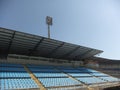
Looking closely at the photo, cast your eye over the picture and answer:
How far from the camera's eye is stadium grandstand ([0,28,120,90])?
15.5 m

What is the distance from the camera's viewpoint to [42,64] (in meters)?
25.7

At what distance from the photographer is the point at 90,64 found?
3297 cm

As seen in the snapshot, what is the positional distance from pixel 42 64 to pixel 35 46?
16.1 ft

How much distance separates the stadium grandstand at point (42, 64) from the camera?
50.9 feet

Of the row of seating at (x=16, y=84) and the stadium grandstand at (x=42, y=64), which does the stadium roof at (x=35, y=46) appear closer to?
the stadium grandstand at (x=42, y=64)

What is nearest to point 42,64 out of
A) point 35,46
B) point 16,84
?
point 35,46

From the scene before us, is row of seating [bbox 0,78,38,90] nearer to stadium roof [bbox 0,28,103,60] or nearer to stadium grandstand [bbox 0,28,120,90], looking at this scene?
stadium grandstand [bbox 0,28,120,90]

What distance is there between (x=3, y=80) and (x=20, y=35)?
6305 mm

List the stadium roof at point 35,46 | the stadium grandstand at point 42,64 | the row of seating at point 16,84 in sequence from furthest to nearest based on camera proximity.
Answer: the stadium roof at point 35,46 → the stadium grandstand at point 42,64 → the row of seating at point 16,84

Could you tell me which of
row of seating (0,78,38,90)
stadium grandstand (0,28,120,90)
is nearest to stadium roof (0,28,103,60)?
stadium grandstand (0,28,120,90)

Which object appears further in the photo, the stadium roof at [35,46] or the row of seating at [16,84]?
the stadium roof at [35,46]

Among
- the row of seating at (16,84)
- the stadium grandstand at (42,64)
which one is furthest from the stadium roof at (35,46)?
the row of seating at (16,84)

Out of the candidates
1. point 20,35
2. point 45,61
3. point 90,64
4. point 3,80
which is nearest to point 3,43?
point 20,35

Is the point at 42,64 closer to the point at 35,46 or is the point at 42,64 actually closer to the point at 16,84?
the point at 35,46
